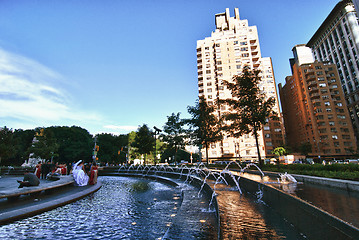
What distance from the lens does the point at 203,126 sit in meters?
23.4

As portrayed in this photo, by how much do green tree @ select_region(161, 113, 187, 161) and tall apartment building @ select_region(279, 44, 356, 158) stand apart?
53.8 meters

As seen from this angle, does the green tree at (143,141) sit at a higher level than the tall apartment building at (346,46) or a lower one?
lower

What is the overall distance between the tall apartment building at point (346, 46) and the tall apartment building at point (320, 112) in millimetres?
11684

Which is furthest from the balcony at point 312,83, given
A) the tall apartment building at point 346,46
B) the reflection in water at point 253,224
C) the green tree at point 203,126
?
the reflection in water at point 253,224

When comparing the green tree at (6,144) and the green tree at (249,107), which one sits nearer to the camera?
the green tree at (249,107)

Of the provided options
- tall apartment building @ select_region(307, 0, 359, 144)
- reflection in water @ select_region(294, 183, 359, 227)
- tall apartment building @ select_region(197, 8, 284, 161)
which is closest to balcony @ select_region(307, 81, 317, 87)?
tall apartment building @ select_region(197, 8, 284, 161)

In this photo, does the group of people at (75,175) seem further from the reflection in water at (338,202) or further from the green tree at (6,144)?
the green tree at (6,144)

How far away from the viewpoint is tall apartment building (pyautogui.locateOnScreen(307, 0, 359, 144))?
226 feet

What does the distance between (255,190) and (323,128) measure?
2745 inches

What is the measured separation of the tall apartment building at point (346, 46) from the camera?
6894cm

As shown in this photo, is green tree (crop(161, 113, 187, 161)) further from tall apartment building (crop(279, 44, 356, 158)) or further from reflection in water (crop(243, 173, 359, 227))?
tall apartment building (crop(279, 44, 356, 158))

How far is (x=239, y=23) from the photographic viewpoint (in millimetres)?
75438

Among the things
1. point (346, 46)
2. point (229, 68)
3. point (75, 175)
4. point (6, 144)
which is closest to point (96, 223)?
point (75, 175)

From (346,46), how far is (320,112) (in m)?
38.4
